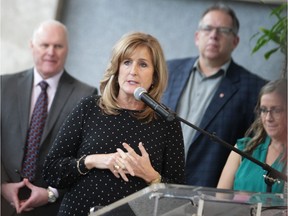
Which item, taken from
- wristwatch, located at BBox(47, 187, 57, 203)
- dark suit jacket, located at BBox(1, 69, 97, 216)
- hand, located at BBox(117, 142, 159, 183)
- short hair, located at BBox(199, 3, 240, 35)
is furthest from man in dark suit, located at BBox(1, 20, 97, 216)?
hand, located at BBox(117, 142, 159, 183)

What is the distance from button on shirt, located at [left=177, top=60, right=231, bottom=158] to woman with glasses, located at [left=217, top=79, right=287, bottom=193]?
12.4 inches

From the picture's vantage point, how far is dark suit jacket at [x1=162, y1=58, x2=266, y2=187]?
3.66 meters

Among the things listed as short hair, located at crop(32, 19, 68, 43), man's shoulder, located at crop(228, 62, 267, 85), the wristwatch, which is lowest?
the wristwatch

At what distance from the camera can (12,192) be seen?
368 centimetres

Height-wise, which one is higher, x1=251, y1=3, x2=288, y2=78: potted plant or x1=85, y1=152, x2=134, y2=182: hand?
x1=251, y1=3, x2=288, y2=78: potted plant

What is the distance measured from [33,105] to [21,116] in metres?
0.09

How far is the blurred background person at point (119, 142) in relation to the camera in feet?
8.57

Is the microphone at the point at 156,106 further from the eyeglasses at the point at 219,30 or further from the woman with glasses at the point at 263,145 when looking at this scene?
the eyeglasses at the point at 219,30

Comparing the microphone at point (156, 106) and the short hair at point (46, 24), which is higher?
the short hair at point (46, 24)

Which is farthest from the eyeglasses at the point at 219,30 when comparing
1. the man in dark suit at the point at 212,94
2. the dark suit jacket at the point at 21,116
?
the dark suit jacket at the point at 21,116

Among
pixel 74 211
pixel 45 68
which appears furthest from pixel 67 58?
pixel 74 211

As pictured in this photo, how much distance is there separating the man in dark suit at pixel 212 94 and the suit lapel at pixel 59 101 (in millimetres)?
553

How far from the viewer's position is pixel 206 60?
3.83m

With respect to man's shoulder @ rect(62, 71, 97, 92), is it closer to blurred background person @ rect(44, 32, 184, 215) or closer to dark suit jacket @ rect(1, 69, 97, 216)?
dark suit jacket @ rect(1, 69, 97, 216)
